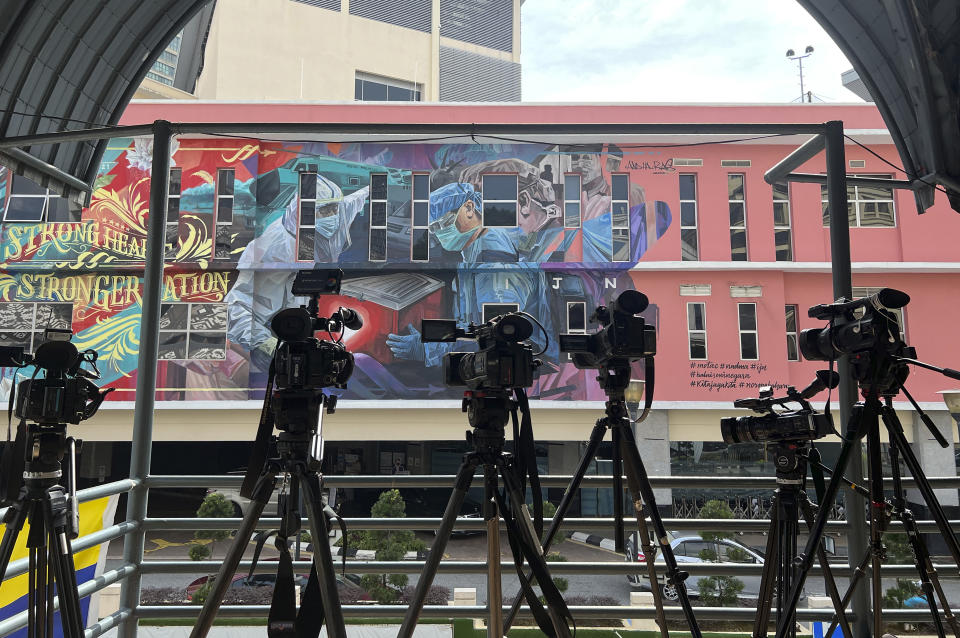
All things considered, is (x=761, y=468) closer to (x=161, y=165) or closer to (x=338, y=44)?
(x=161, y=165)

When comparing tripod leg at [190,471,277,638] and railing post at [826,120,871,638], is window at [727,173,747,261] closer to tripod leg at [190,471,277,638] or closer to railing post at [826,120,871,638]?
railing post at [826,120,871,638]

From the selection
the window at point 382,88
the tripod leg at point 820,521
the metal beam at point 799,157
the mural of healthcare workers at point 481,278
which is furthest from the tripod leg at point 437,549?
the window at point 382,88

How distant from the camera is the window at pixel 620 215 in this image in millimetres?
12477

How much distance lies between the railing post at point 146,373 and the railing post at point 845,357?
2.53 m

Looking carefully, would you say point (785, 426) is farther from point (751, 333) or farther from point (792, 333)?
point (792, 333)

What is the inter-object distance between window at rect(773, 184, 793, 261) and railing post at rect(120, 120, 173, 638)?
12247 mm

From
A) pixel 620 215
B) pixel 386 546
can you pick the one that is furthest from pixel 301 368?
pixel 620 215

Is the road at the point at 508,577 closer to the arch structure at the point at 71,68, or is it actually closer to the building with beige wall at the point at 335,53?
the arch structure at the point at 71,68

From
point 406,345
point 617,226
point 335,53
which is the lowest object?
point 406,345

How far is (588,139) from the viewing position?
1284 centimetres

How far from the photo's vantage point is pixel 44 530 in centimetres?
153

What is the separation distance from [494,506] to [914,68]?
2271 mm

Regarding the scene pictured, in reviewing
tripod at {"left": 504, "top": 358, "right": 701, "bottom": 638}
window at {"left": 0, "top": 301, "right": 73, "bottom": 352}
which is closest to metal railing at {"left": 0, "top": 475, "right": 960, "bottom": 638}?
tripod at {"left": 504, "top": 358, "right": 701, "bottom": 638}

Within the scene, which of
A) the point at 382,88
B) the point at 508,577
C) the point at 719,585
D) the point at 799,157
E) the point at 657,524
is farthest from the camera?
the point at 382,88
